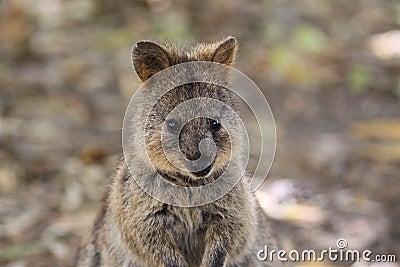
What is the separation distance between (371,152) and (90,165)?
245 cm

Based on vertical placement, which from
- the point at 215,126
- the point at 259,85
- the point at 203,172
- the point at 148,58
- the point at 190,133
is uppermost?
the point at 259,85

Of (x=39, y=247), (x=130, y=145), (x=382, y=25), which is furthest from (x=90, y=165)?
(x=382, y=25)

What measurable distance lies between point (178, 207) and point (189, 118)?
52 centimetres

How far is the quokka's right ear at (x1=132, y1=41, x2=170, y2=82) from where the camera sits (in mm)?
4305

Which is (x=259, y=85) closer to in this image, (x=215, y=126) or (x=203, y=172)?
(x=215, y=126)

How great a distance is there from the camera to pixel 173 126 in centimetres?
420

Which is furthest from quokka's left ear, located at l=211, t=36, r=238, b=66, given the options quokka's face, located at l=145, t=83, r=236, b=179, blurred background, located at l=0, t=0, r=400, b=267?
blurred background, located at l=0, t=0, r=400, b=267

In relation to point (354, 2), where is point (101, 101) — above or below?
below

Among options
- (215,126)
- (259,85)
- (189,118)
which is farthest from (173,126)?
(259,85)

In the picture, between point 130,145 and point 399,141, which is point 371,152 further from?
point 130,145

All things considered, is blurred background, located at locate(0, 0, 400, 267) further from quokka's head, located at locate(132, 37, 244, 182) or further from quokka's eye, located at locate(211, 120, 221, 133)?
quokka's eye, located at locate(211, 120, 221, 133)

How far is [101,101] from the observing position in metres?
8.01

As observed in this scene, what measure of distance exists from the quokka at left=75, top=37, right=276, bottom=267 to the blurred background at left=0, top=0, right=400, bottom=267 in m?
1.49

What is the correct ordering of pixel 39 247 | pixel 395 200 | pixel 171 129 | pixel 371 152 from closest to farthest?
1. pixel 171 129
2. pixel 39 247
3. pixel 395 200
4. pixel 371 152
